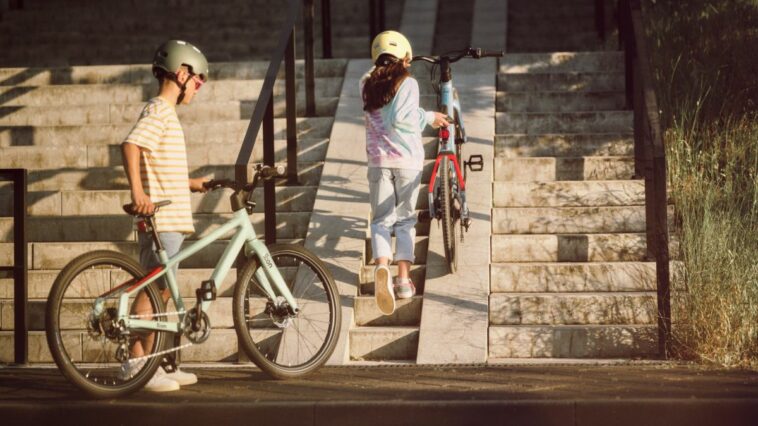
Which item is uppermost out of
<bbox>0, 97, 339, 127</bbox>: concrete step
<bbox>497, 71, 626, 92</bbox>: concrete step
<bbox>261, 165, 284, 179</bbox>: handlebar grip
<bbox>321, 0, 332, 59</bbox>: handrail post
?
<bbox>321, 0, 332, 59</bbox>: handrail post

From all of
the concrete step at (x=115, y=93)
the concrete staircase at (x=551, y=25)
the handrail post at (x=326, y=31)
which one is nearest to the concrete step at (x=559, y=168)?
the concrete step at (x=115, y=93)

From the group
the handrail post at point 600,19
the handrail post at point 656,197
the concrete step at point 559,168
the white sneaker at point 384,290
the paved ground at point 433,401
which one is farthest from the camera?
the handrail post at point 600,19

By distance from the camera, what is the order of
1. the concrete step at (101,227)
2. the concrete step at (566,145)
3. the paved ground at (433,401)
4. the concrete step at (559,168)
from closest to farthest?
the paved ground at (433,401), the concrete step at (101,227), the concrete step at (559,168), the concrete step at (566,145)

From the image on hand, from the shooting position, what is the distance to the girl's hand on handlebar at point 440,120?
27.7 feet

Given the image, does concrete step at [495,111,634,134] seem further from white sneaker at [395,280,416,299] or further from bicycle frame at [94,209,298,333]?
bicycle frame at [94,209,298,333]

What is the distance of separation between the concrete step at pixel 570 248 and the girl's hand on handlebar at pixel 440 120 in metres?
1.01

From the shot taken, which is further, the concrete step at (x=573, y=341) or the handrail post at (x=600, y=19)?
the handrail post at (x=600, y=19)

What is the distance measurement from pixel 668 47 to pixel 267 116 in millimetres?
4639

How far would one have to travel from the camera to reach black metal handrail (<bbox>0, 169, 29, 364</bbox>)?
7.96m

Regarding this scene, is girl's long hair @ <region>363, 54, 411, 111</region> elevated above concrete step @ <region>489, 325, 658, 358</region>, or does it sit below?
above

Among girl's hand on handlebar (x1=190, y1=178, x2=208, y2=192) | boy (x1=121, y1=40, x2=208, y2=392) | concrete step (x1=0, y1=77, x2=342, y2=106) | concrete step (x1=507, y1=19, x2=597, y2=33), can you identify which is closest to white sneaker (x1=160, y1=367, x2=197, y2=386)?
boy (x1=121, y1=40, x2=208, y2=392)

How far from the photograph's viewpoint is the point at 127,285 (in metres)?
6.78

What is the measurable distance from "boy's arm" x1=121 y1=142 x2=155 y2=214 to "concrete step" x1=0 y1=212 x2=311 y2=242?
8.15 feet

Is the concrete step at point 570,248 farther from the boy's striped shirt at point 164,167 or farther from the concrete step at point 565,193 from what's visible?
the boy's striped shirt at point 164,167
